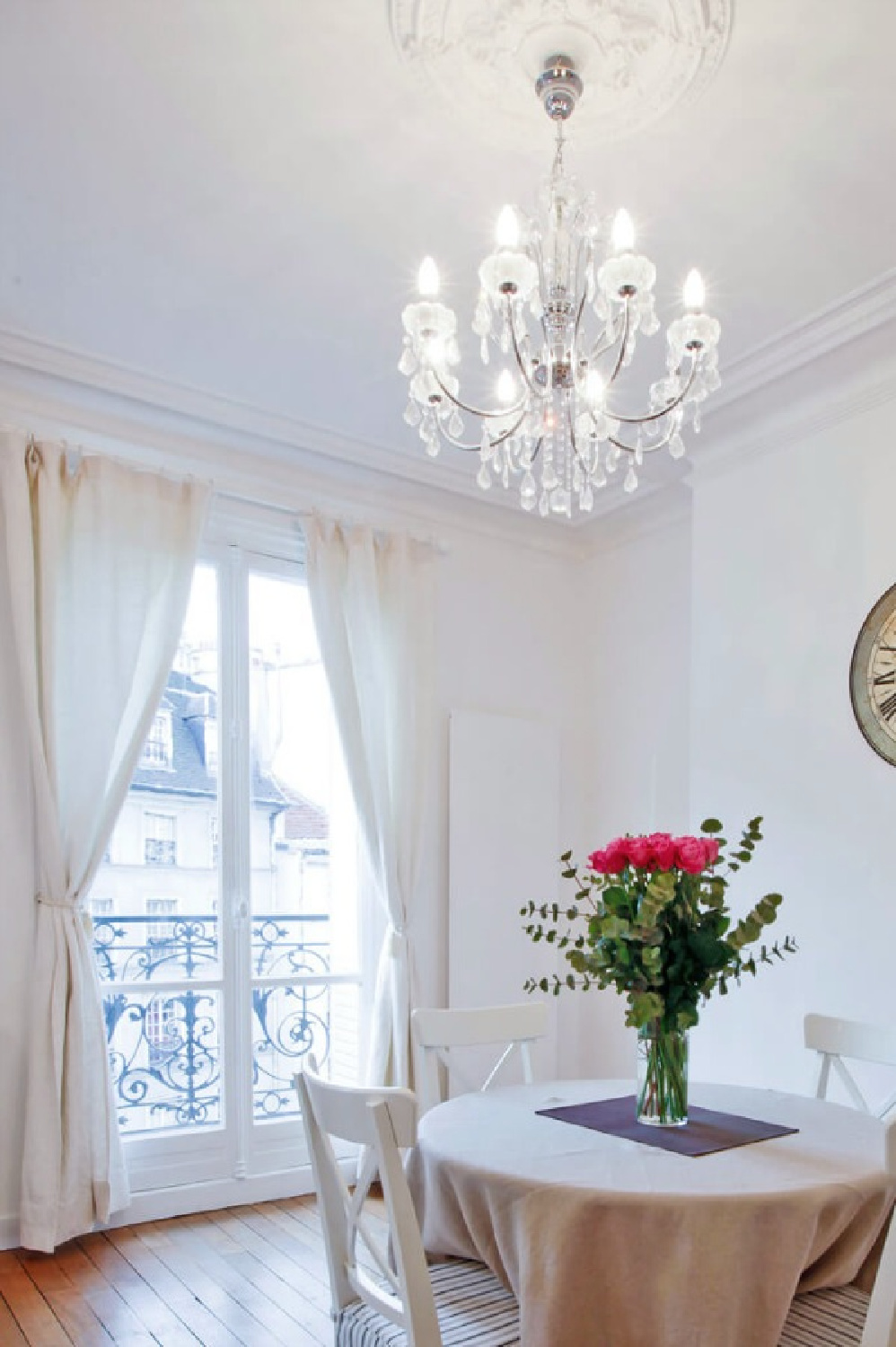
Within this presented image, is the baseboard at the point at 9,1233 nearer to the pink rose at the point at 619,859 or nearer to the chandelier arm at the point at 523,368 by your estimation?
the pink rose at the point at 619,859

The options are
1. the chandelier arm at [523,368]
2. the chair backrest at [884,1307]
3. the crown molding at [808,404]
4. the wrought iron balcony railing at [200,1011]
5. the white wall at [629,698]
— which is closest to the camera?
the chair backrest at [884,1307]

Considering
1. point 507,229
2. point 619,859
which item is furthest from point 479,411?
point 619,859

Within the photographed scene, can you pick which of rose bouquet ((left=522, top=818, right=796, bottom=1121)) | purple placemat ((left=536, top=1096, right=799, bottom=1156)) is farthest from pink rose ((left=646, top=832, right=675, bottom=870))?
purple placemat ((left=536, top=1096, right=799, bottom=1156))

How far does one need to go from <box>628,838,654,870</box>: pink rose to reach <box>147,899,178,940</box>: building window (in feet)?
7.75

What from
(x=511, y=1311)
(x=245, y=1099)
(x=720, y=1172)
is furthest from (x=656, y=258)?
(x=245, y=1099)

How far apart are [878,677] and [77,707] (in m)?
2.72

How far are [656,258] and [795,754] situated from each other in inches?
68.8

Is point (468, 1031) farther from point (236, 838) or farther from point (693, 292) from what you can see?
point (693, 292)

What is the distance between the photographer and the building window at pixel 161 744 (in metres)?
4.08

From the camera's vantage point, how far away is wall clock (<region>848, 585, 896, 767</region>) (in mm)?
3453

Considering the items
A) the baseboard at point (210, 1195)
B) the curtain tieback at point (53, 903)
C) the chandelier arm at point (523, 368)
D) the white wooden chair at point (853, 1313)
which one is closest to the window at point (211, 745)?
the curtain tieback at point (53, 903)

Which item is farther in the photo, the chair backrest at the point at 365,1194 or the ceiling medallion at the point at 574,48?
the ceiling medallion at the point at 574,48

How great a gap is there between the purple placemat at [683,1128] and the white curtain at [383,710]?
6.78 feet

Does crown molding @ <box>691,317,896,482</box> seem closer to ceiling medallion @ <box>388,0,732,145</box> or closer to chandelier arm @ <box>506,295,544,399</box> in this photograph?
ceiling medallion @ <box>388,0,732,145</box>
